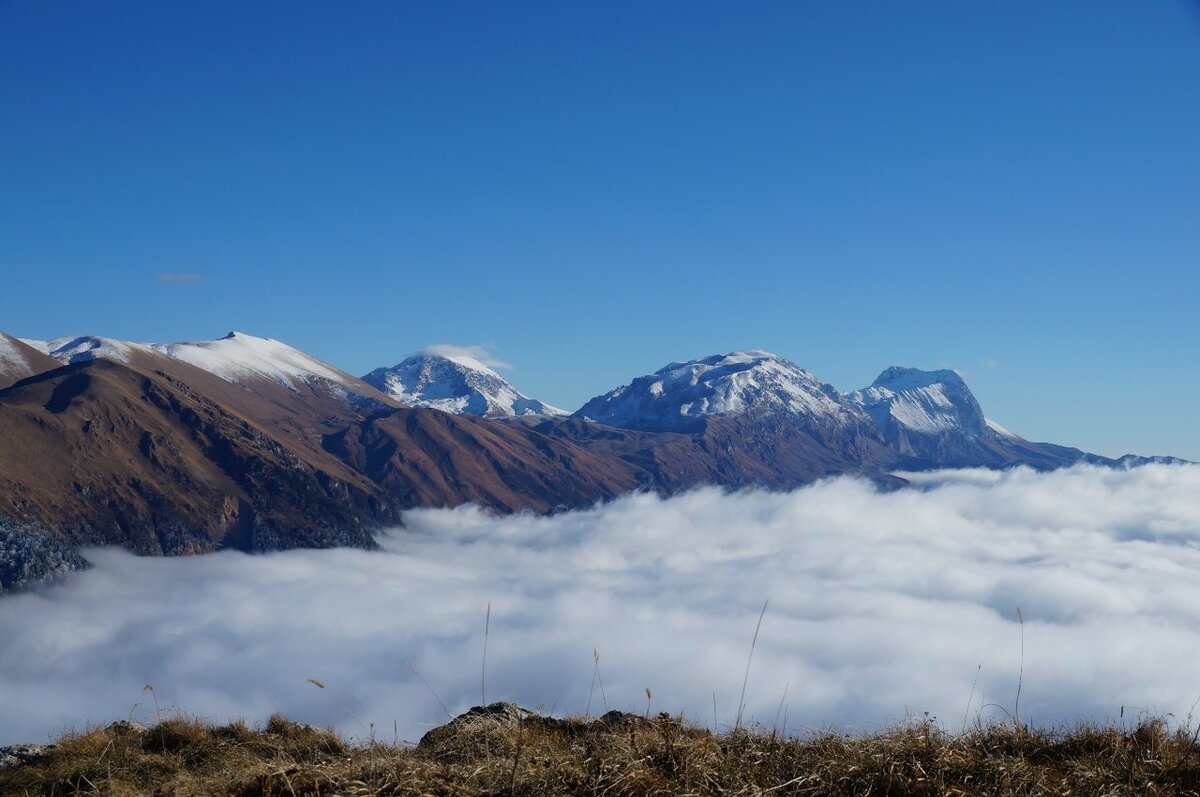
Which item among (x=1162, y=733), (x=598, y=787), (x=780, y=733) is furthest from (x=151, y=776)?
(x=1162, y=733)

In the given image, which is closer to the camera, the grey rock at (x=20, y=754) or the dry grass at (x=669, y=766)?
the dry grass at (x=669, y=766)

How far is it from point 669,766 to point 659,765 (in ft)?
0.35

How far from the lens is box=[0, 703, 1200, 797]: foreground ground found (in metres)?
7.69

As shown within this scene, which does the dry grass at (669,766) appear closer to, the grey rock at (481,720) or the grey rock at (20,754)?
the grey rock at (481,720)

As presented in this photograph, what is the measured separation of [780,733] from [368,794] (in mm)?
5328

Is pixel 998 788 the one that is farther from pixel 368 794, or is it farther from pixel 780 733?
pixel 368 794

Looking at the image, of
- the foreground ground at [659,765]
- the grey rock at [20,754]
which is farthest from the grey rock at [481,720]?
the grey rock at [20,754]

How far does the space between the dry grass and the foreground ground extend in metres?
0.02

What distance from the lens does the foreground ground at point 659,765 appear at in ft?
25.2

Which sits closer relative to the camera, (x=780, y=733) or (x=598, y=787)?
(x=598, y=787)

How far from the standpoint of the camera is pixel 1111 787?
306 inches

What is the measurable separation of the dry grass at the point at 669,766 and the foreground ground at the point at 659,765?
18 millimetres

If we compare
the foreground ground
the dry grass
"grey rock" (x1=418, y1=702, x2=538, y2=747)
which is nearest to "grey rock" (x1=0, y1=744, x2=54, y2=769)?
the foreground ground

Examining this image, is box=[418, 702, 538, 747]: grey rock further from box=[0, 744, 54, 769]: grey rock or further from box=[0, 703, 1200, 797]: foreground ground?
box=[0, 744, 54, 769]: grey rock
